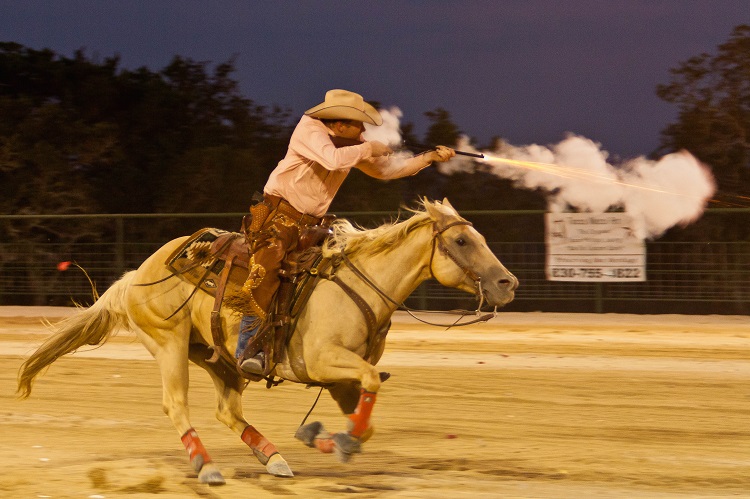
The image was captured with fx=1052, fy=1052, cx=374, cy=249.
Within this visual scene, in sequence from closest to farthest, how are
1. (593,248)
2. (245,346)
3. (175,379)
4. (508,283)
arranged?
(508,283), (245,346), (175,379), (593,248)

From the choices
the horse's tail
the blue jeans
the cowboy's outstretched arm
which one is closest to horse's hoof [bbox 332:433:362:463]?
the blue jeans

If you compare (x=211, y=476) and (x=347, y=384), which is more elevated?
(x=347, y=384)

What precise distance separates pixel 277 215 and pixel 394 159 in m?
0.90

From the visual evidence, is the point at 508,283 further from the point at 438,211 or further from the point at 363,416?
the point at 363,416

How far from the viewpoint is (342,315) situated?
23.0 ft

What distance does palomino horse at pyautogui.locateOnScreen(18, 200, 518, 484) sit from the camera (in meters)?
6.86

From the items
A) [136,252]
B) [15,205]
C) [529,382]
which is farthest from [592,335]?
[15,205]

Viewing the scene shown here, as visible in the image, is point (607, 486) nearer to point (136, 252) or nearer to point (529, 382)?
point (529, 382)

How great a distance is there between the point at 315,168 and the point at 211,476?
2205 mm

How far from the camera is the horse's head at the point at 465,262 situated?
687 cm

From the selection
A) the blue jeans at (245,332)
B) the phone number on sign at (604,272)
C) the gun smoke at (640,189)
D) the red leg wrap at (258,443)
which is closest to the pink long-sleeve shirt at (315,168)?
the blue jeans at (245,332)

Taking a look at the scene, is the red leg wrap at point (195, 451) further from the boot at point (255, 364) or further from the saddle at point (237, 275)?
the boot at point (255, 364)

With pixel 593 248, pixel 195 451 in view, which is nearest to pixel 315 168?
pixel 195 451

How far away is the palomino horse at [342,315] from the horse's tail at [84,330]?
12.5 inches
